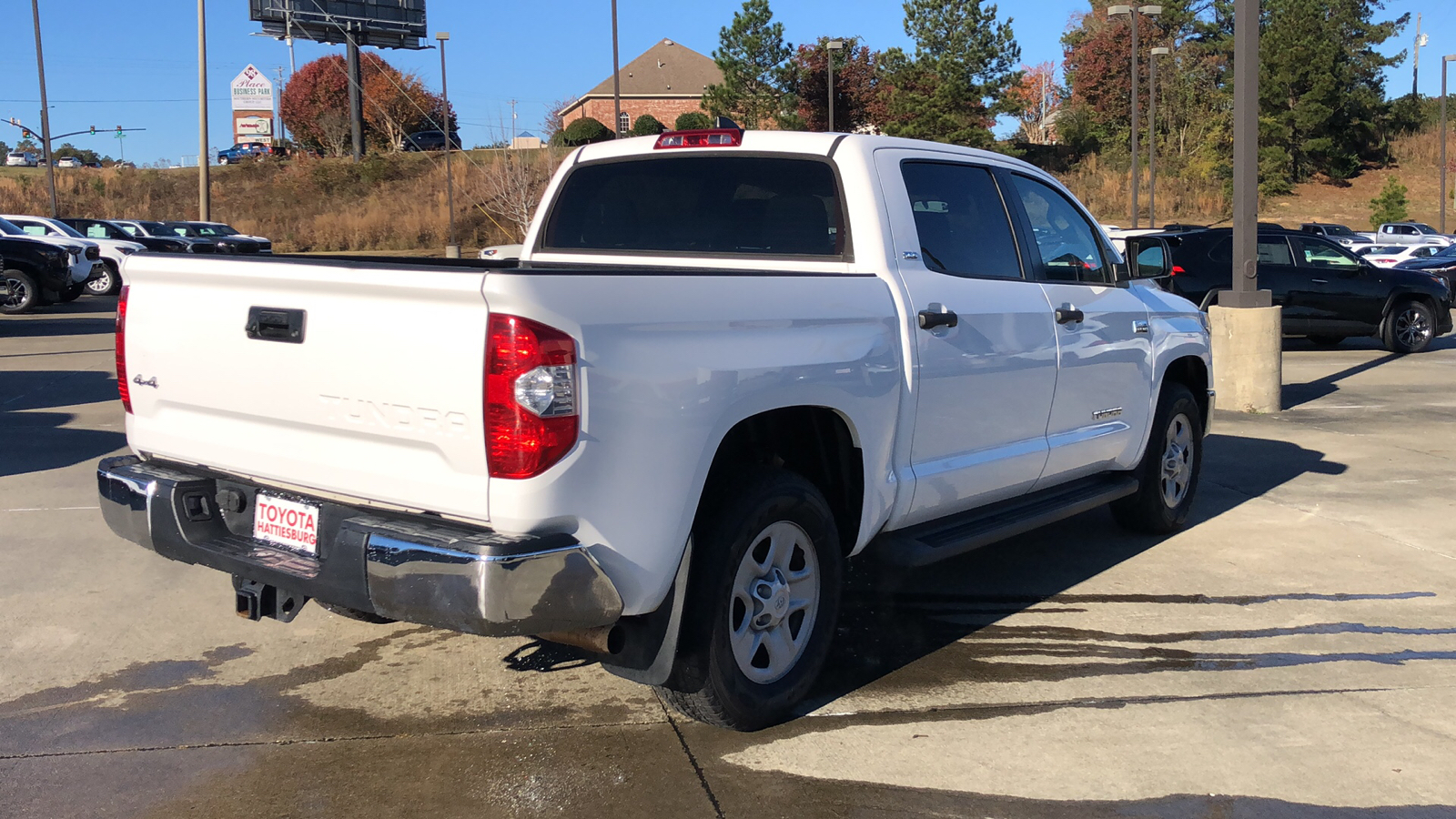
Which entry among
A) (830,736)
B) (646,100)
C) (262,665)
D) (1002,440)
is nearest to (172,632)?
(262,665)

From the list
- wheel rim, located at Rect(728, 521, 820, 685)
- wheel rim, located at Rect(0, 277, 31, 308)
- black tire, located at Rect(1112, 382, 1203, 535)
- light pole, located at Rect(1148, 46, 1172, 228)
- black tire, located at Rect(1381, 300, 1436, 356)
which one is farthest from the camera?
light pole, located at Rect(1148, 46, 1172, 228)

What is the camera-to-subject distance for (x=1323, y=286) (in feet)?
53.4

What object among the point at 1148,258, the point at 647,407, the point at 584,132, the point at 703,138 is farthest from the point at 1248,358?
the point at 584,132

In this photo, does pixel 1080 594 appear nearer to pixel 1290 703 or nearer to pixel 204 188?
pixel 1290 703

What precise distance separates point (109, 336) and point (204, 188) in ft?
44.0

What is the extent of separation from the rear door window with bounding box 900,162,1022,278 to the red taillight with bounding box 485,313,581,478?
2.02 metres

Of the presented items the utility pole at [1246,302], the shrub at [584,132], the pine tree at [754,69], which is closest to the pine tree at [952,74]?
the pine tree at [754,69]

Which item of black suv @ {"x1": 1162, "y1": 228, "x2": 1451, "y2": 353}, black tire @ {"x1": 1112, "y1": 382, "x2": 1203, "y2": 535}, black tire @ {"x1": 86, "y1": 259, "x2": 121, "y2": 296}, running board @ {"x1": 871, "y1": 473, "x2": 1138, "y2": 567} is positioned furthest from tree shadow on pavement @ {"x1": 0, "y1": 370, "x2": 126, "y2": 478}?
black tire @ {"x1": 86, "y1": 259, "x2": 121, "y2": 296}

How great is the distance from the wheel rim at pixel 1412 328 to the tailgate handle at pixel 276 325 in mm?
16807

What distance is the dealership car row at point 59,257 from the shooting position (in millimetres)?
20938

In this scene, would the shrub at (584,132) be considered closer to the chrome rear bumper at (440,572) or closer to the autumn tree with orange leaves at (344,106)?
the autumn tree with orange leaves at (344,106)

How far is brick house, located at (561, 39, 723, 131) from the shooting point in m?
74.8

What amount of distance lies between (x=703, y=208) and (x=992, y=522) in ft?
5.81

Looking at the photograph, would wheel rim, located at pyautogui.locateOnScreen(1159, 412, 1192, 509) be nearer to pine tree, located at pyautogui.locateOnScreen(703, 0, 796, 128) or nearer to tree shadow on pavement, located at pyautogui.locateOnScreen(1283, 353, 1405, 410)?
tree shadow on pavement, located at pyautogui.locateOnScreen(1283, 353, 1405, 410)
